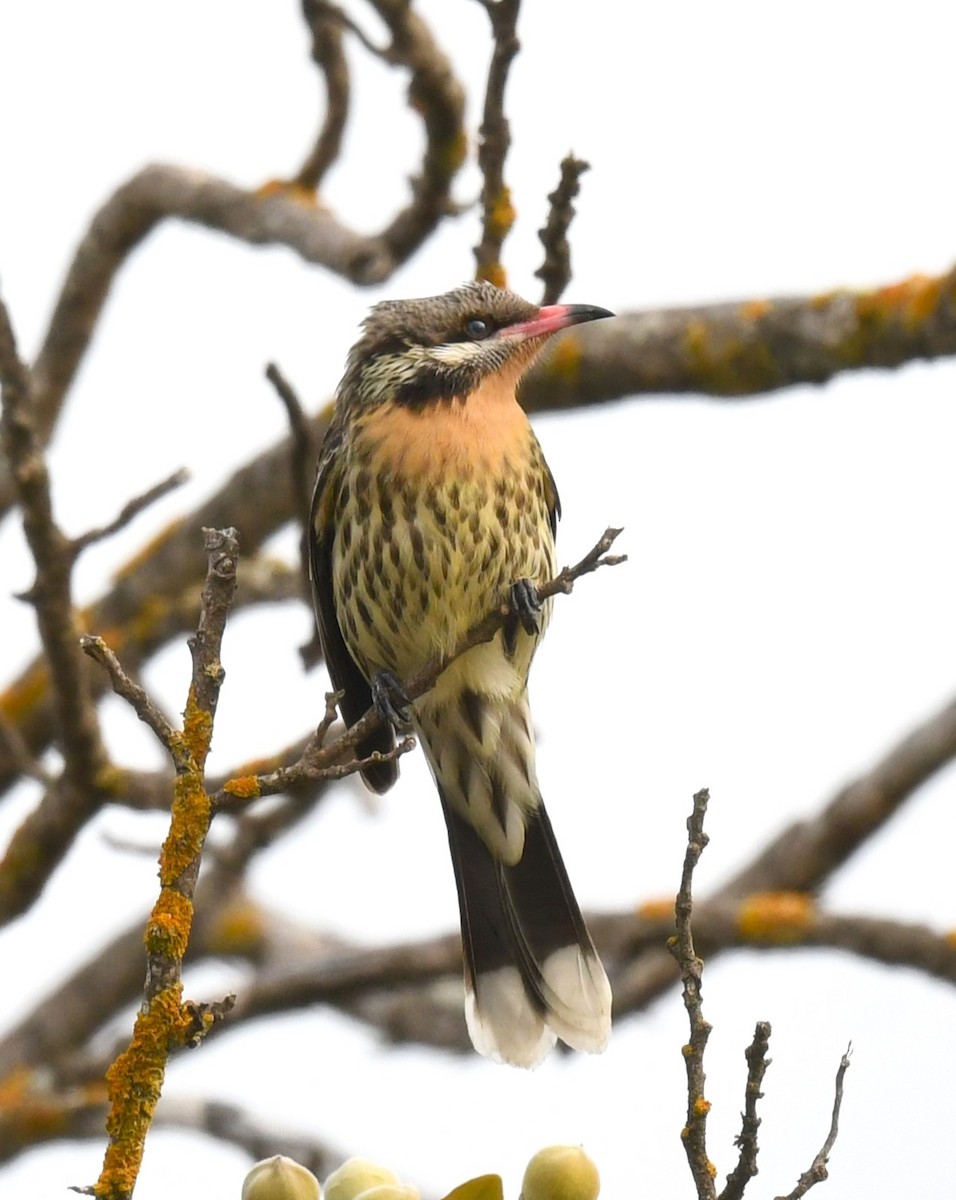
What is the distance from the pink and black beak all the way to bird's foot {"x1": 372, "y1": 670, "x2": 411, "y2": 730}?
3.59 ft

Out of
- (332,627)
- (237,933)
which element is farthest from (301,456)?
(237,933)

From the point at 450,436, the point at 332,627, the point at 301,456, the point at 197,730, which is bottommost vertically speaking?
the point at 197,730

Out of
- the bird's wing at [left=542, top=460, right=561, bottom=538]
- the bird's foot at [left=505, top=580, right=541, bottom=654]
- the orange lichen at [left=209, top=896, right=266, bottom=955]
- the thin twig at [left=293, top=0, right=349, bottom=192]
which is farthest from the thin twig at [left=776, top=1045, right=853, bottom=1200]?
the orange lichen at [left=209, top=896, right=266, bottom=955]

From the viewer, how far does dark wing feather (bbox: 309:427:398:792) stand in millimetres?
5691

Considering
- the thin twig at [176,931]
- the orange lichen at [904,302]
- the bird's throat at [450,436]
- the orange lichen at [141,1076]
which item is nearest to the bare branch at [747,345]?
the orange lichen at [904,302]

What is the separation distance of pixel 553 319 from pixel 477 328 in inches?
10.2

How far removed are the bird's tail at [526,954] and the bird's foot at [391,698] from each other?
65cm

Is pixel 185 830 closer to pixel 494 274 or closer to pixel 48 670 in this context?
pixel 48 670

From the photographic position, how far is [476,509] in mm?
5336

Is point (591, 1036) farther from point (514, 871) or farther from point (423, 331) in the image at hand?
point (423, 331)

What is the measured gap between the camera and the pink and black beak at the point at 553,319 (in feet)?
18.2

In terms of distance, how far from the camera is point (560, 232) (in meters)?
5.62

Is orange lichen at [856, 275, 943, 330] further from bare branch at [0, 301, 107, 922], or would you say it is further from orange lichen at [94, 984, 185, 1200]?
orange lichen at [94, 984, 185, 1200]

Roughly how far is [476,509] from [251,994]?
2.35 metres
